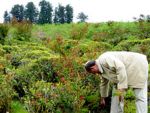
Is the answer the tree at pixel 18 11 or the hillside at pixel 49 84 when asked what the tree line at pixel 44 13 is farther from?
the hillside at pixel 49 84

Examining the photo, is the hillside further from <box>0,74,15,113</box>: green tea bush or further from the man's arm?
the man's arm

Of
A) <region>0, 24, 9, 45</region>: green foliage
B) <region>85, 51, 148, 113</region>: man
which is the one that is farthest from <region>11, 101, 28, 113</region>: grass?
<region>0, 24, 9, 45</region>: green foliage

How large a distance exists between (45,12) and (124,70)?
21.7 metres

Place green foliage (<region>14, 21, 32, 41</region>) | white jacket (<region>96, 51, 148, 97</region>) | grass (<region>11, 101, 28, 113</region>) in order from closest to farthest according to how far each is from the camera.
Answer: white jacket (<region>96, 51, 148, 97</region>) → grass (<region>11, 101, 28, 113</region>) → green foliage (<region>14, 21, 32, 41</region>)

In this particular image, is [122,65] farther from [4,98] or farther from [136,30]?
[136,30]

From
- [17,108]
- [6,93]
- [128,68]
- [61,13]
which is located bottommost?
[17,108]

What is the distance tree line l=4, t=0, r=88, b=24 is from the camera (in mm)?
Result: 28703

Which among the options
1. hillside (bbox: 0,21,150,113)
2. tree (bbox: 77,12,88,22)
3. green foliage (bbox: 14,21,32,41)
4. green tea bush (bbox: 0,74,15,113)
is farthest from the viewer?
tree (bbox: 77,12,88,22)

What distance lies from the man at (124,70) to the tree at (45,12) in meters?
20.9

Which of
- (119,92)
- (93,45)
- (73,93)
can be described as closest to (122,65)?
(119,92)

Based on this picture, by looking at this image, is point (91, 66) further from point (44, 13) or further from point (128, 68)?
point (44, 13)

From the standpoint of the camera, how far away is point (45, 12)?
29188 millimetres

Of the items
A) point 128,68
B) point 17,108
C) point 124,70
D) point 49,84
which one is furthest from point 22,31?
point 124,70

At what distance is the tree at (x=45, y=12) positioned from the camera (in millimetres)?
28812
